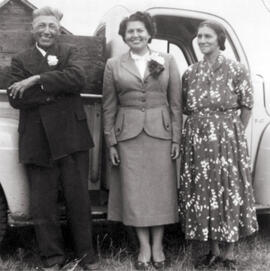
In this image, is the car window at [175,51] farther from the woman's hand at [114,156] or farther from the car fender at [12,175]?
the car fender at [12,175]

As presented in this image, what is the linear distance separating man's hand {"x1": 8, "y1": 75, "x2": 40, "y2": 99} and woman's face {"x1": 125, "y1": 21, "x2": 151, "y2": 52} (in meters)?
0.72

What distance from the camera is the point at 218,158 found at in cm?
378

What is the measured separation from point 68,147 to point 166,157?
27.4 inches

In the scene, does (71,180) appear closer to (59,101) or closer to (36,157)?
(36,157)

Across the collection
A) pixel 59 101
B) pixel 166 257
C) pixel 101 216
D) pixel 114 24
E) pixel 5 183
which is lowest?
pixel 166 257

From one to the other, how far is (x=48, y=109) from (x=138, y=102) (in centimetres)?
63

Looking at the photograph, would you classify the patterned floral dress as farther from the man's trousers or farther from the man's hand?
the man's hand

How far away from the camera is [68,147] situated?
12.2ft

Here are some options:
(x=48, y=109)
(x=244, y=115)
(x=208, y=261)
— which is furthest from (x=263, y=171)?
(x=48, y=109)

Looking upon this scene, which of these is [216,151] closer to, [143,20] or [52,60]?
[143,20]

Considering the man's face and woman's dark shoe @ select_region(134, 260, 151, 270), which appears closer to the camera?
the man's face

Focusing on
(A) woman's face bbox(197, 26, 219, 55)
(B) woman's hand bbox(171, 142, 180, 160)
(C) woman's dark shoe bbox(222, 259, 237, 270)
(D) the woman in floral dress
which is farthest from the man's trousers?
(A) woman's face bbox(197, 26, 219, 55)

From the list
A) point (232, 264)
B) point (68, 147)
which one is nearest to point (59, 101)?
point (68, 147)

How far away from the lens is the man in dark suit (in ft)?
12.0
